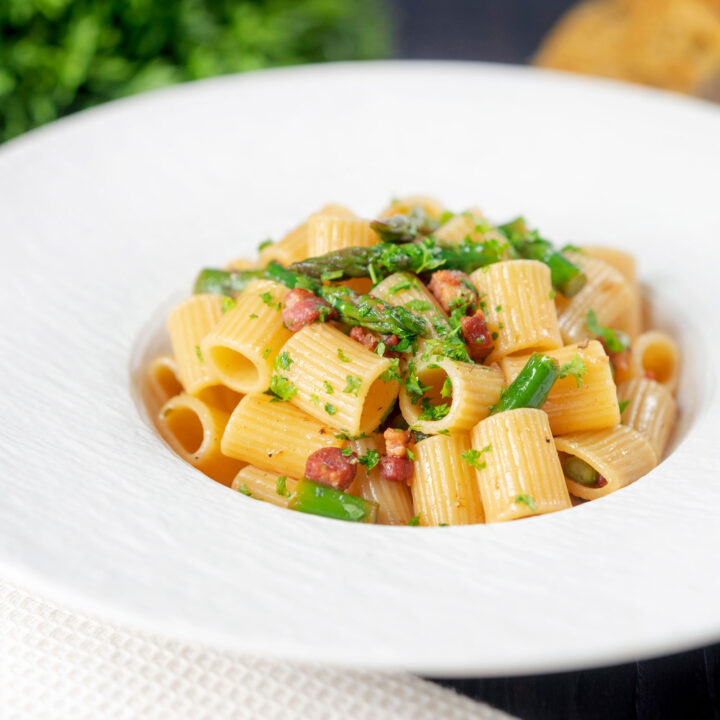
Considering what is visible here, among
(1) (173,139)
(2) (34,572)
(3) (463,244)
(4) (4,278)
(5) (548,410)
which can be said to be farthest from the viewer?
(1) (173,139)

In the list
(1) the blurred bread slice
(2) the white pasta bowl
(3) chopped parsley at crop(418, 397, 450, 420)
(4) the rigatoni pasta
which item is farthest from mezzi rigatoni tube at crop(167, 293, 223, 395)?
(1) the blurred bread slice

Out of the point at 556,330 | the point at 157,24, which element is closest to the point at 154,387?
the point at 556,330

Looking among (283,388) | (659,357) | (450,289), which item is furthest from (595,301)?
(283,388)

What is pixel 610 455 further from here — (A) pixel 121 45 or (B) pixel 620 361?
(A) pixel 121 45

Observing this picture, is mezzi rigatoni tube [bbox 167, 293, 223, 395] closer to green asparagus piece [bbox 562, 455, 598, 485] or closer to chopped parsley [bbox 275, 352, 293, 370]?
chopped parsley [bbox 275, 352, 293, 370]

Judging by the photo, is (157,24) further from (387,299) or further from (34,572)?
(34,572)

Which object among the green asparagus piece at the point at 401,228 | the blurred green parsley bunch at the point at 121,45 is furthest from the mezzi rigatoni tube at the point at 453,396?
the blurred green parsley bunch at the point at 121,45
